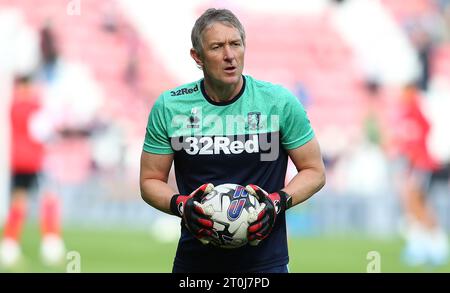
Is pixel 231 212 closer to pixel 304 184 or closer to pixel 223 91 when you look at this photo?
pixel 304 184

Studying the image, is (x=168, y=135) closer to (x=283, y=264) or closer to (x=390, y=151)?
(x=283, y=264)

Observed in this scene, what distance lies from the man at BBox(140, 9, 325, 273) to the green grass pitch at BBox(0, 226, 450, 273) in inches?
269

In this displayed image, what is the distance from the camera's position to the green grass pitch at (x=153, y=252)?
1290 cm

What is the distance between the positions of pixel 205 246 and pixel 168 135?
0.67 m

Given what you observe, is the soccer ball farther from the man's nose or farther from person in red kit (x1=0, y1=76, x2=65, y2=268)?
person in red kit (x1=0, y1=76, x2=65, y2=268)

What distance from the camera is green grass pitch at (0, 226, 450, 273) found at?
42.3ft

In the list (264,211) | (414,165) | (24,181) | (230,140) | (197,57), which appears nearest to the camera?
(264,211)

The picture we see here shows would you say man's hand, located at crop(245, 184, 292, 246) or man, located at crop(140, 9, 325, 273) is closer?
man's hand, located at crop(245, 184, 292, 246)

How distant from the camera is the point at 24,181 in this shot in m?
15.1

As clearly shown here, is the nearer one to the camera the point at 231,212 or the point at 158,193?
the point at 231,212

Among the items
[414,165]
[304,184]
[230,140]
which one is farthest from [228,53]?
[414,165]

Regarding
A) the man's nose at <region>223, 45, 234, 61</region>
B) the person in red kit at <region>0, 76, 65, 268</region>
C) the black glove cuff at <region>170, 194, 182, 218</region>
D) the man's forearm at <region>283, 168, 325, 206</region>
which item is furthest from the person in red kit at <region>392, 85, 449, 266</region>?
the man's nose at <region>223, 45, 234, 61</region>

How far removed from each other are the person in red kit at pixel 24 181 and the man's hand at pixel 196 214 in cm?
856

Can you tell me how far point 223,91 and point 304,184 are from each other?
70 cm
